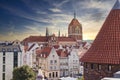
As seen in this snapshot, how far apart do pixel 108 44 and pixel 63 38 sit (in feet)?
188

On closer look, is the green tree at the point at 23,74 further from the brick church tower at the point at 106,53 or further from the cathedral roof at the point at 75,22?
the cathedral roof at the point at 75,22

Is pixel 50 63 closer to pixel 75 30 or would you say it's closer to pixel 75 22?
pixel 75 22

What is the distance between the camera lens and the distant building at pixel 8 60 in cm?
3028

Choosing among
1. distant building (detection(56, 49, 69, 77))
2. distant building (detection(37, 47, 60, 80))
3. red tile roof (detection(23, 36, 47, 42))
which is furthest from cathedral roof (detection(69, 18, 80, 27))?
distant building (detection(37, 47, 60, 80))

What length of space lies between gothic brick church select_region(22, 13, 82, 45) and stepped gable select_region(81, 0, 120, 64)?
4569 centimetres

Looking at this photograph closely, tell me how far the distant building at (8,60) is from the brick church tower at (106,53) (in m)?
20.9

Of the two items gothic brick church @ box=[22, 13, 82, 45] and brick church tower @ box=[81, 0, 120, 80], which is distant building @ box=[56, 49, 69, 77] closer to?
gothic brick church @ box=[22, 13, 82, 45]

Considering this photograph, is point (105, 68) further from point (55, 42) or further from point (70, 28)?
point (70, 28)

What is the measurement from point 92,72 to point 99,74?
264 mm

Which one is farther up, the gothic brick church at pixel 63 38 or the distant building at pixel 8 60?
the gothic brick church at pixel 63 38

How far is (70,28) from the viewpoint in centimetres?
7425

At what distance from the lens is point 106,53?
9602mm

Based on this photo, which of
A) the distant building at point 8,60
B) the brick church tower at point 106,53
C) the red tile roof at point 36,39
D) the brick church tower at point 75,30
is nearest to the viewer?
the brick church tower at point 106,53

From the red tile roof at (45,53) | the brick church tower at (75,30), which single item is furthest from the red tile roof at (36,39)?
the red tile roof at (45,53)
